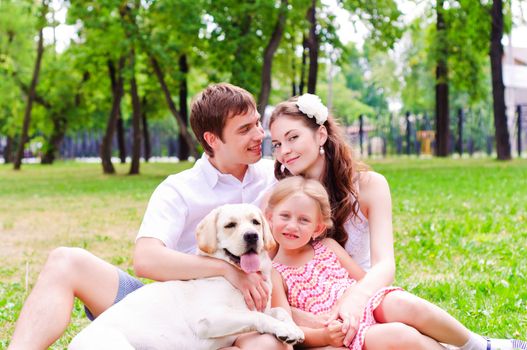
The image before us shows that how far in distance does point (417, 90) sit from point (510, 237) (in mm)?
31835

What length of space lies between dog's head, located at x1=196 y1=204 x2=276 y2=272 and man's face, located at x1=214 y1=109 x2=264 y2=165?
2.29 feet

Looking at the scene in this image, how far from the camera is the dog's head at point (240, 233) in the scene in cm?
407

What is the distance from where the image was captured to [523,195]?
572 inches

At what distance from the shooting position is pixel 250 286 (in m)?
4.15

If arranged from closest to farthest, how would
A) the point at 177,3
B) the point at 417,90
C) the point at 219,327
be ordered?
the point at 219,327 < the point at 177,3 < the point at 417,90

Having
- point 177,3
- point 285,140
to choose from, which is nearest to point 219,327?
point 285,140

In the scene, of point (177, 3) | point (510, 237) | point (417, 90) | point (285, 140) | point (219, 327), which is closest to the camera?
point (219, 327)

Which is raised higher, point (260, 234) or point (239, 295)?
point (260, 234)

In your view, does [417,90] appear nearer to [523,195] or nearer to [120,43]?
[120,43]

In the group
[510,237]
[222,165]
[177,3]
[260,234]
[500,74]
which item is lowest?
[510,237]

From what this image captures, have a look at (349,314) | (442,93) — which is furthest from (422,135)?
(349,314)

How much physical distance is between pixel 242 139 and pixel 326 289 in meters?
1.02

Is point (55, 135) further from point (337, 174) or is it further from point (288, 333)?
point (288, 333)

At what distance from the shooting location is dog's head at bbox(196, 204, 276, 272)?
4.07 meters
